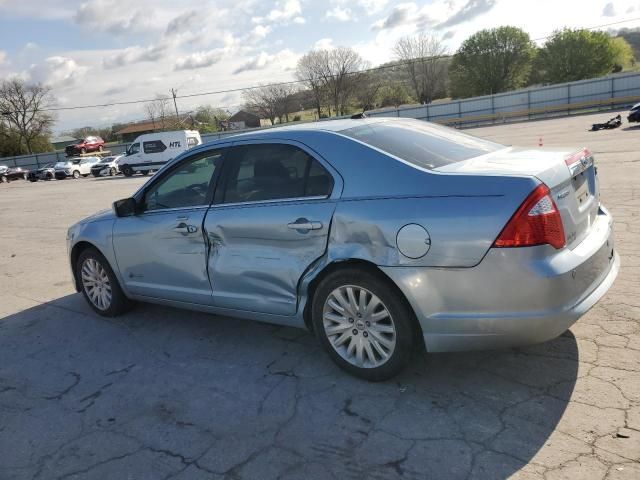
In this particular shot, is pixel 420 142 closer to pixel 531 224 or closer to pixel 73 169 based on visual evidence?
pixel 531 224

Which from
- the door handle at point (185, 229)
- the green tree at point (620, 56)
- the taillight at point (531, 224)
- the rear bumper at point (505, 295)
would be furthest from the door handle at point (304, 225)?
the green tree at point (620, 56)

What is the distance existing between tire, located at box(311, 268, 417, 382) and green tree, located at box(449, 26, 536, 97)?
6862cm

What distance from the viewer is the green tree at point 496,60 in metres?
65.5

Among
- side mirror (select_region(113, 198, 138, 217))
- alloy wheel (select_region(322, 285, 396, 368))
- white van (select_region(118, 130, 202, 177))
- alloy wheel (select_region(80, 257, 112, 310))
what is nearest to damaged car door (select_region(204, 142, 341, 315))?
alloy wheel (select_region(322, 285, 396, 368))

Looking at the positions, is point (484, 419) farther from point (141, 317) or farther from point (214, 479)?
point (141, 317)

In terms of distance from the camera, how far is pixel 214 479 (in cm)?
269

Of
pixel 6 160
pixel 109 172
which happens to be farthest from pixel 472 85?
pixel 6 160

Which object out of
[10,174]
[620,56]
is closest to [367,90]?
[620,56]

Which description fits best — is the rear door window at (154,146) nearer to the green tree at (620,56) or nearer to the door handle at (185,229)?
the door handle at (185,229)

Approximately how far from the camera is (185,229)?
4211 mm

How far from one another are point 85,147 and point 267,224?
213 ft

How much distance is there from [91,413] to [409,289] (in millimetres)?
2221

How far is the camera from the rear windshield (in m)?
3.38

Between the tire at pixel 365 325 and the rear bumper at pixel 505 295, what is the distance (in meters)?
0.12
